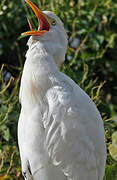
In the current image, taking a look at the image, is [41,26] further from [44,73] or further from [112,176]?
[112,176]

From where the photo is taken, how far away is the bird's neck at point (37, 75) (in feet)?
5.27

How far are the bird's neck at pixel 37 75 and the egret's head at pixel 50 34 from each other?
37 millimetres

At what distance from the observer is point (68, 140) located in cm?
153

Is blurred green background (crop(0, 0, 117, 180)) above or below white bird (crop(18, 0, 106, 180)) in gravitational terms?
below

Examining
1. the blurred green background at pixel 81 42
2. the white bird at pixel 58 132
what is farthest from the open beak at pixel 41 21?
the blurred green background at pixel 81 42

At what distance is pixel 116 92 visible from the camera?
3168 millimetres

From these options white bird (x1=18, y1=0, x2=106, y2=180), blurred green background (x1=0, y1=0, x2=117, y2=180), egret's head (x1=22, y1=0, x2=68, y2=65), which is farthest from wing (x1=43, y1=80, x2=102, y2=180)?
blurred green background (x1=0, y1=0, x2=117, y2=180)

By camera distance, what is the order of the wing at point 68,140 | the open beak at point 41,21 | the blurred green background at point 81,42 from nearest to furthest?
the wing at point 68,140
the open beak at point 41,21
the blurred green background at point 81,42

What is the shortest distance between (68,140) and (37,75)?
279 millimetres

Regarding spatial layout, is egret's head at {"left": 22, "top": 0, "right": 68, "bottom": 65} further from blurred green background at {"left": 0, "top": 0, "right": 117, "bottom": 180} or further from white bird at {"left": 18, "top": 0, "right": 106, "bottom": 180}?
blurred green background at {"left": 0, "top": 0, "right": 117, "bottom": 180}

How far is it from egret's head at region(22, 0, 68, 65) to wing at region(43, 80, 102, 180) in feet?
0.75

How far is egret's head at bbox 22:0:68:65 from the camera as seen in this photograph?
169cm

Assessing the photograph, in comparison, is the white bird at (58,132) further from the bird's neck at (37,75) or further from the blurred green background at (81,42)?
the blurred green background at (81,42)

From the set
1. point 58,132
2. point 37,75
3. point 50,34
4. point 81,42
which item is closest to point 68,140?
point 58,132
